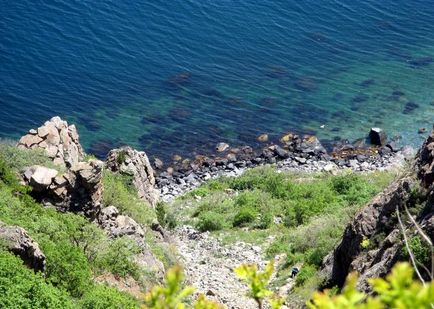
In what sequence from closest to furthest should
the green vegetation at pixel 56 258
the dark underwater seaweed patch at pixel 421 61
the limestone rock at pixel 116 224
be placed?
the green vegetation at pixel 56 258 → the limestone rock at pixel 116 224 → the dark underwater seaweed patch at pixel 421 61

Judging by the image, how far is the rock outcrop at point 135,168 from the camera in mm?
45031

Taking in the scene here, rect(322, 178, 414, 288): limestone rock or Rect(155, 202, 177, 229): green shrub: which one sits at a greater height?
Rect(322, 178, 414, 288): limestone rock

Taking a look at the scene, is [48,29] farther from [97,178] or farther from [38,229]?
[38,229]

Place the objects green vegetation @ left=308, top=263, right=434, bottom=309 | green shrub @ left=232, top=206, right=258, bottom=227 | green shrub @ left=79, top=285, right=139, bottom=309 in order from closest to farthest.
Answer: green vegetation @ left=308, top=263, right=434, bottom=309, green shrub @ left=79, top=285, right=139, bottom=309, green shrub @ left=232, top=206, right=258, bottom=227

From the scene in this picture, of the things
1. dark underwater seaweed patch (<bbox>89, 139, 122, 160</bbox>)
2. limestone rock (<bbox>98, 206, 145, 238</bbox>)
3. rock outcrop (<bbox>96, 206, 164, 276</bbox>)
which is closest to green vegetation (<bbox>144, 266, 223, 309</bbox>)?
rock outcrop (<bbox>96, 206, 164, 276</bbox>)

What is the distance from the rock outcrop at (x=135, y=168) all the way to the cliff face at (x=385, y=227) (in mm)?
17891

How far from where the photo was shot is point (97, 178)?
35.4 metres

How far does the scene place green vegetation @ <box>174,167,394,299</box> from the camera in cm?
3875

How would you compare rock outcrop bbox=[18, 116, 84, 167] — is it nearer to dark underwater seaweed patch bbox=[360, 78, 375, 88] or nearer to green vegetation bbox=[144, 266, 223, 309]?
green vegetation bbox=[144, 266, 223, 309]

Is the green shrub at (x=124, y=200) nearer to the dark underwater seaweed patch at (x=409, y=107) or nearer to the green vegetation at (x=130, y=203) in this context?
the green vegetation at (x=130, y=203)

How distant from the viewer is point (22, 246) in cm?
2470

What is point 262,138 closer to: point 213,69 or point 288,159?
point 288,159

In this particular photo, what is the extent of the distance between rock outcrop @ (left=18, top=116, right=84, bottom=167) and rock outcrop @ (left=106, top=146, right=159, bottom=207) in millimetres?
2626

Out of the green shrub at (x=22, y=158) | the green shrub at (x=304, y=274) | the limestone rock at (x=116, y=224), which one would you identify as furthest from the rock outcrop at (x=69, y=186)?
the green shrub at (x=304, y=274)
